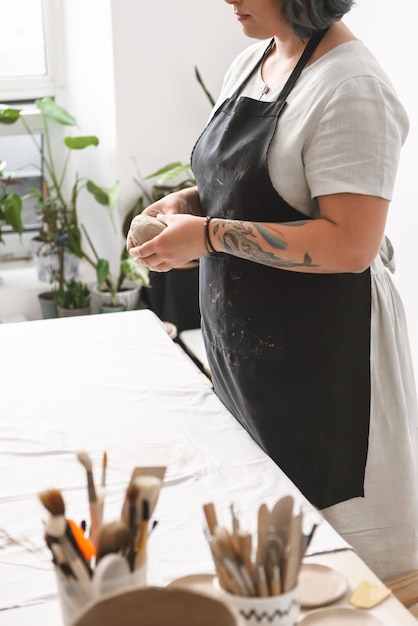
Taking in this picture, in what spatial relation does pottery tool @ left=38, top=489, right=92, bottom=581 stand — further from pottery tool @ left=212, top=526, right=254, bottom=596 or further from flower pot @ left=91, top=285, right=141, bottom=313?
flower pot @ left=91, top=285, right=141, bottom=313

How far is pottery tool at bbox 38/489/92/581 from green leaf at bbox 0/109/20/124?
2683 mm

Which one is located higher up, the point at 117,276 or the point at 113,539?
the point at 113,539

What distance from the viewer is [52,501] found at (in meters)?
0.80

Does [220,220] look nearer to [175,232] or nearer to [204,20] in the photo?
[175,232]

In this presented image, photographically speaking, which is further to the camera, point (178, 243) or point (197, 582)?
point (178, 243)

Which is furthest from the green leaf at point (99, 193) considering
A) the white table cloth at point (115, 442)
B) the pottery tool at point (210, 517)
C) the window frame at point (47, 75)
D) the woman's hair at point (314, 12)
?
the pottery tool at point (210, 517)

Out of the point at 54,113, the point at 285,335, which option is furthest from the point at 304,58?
the point at 54,113

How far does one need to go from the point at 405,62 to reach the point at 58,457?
1.68m

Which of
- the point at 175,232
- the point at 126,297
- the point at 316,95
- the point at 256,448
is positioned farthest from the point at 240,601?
the point at 126,297

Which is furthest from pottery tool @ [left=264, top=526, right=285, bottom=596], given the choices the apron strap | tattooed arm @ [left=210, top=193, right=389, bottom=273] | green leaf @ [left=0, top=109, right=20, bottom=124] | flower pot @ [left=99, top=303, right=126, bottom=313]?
green leaf @ [left=0, top=109, right=20, bottom=124]

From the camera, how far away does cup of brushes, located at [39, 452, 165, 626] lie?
77 centimetres

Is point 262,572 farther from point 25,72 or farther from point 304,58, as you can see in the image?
point 25,72

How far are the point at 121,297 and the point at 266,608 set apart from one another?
2485 millimetres

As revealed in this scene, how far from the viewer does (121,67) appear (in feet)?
9.85
